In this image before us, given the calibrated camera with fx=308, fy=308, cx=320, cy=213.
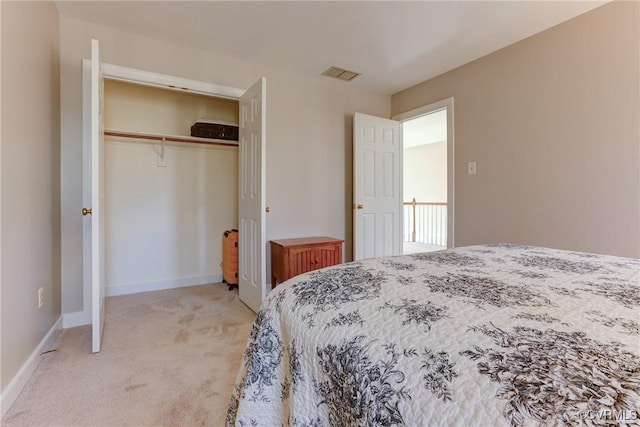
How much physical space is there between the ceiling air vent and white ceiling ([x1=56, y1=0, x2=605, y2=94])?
0.52 ft

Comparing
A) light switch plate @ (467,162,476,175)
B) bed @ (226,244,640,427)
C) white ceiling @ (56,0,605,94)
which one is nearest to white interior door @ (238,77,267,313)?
white ceiling @ (56,0,605,94)

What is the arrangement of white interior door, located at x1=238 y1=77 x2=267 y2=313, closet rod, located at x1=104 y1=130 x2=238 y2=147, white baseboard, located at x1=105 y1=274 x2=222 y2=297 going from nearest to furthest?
white interior door, located at x1=238 y1=77 x2=267 y2=313 → closet rod, located at x1=104 y1=130 x2=238 y2=147 → white baseboard, located at x1=105 y1=274 x2=222 y2=297

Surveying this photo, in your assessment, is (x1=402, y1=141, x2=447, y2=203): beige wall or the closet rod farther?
(x1=402, y1=141, x2=447, y2=203): beige wall

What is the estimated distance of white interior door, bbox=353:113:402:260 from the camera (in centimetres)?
344

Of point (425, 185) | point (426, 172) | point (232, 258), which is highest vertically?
point (426, 172)

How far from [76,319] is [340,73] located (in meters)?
3.23

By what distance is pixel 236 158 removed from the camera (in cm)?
372

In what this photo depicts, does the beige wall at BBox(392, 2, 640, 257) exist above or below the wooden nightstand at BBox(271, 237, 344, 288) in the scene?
above

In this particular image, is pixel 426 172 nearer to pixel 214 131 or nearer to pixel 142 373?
pixel 214 131

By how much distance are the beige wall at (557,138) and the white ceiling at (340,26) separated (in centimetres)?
21

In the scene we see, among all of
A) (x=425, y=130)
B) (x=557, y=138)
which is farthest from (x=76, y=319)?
(x=425, y=130)

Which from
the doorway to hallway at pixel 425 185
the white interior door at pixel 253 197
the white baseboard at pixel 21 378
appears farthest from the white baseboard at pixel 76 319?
the doorway to hallway at pixel 425 185

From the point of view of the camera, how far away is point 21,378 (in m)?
1.55

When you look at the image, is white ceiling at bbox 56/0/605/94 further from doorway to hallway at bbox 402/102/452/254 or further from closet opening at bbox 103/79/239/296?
doorway to hallway at bbox 402/102/452/254
